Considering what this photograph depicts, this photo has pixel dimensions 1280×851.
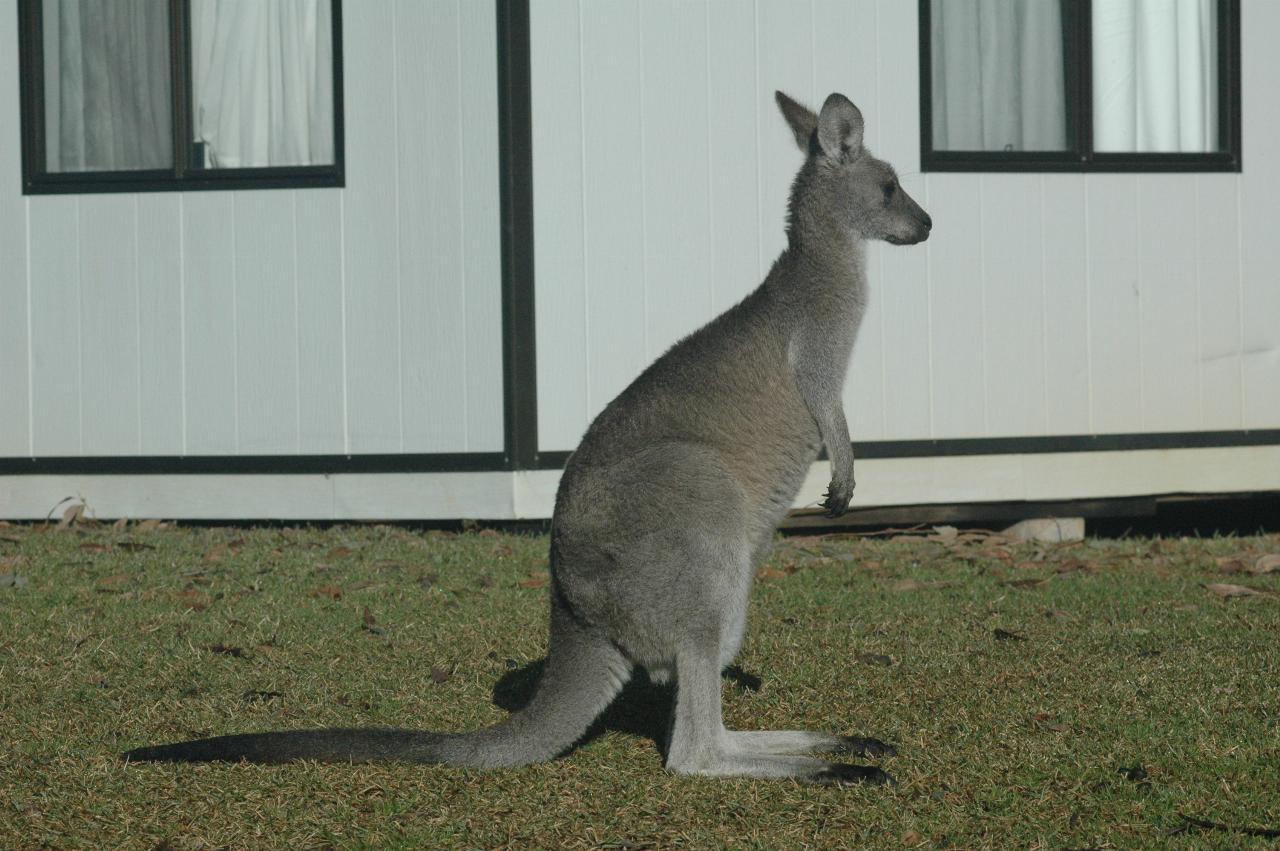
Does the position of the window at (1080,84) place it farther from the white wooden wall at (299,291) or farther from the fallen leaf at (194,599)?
the fallen leaf at (194,599)

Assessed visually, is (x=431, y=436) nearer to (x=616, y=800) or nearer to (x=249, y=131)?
(x=249, y=131)

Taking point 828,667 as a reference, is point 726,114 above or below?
above

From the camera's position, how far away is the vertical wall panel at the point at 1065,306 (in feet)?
32.0

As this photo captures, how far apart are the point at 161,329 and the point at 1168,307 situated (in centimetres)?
645

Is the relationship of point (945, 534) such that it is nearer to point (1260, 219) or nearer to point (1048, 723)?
point (1260, 219)

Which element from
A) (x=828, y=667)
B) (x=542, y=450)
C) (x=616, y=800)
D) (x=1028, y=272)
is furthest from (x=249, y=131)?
(x=616, y=800)

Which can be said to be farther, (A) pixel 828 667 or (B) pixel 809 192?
(A) pixel 828 667

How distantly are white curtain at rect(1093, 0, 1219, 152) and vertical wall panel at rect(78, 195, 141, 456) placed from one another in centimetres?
634

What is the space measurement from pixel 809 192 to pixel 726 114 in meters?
4.27

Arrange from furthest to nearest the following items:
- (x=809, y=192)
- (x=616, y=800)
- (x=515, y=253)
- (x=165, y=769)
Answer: (x=515, y=253)
(x=809, y=192)
(x=165, y=769)
(x=616, y=800)

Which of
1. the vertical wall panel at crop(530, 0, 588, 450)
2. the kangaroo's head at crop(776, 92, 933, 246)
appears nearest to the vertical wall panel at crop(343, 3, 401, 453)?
the vertical wall panel at crop(530, 0, 588, 450)

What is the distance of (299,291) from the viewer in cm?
966

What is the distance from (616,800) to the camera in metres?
4.46

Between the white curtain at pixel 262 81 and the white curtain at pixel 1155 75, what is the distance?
5023 mm
